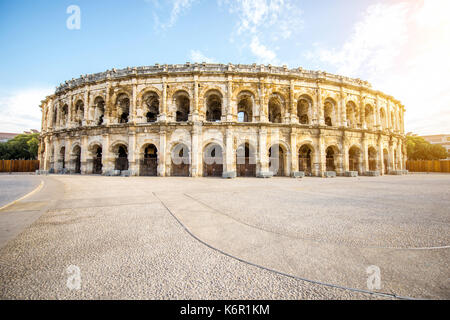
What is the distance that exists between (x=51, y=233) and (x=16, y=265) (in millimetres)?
1022

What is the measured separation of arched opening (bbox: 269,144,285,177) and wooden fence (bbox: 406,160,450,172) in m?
25.1

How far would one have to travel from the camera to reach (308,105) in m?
17.4

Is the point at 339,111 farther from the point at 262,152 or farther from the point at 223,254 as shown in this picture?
the point at 223,254

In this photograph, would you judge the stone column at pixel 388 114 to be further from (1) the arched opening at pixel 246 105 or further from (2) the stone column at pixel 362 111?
(1) the arched opening at pixel 246 105

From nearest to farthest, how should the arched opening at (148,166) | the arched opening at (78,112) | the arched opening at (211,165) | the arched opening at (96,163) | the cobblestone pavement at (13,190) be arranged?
the cobblestone pavement at (13,190), the arched opening at (211,165), the arched opening at (148,166), the arched opening at (96,163), the arched opening at (78,112)

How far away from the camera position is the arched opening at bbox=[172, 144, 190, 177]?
51.5 ft

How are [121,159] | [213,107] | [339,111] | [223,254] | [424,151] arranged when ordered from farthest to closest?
1. [424,151]
2. [213,107]
3. [121,159]
4. [339,111]
5. [223,254]

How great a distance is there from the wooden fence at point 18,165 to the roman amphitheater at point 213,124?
1029cm

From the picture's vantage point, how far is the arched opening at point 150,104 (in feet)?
53.6

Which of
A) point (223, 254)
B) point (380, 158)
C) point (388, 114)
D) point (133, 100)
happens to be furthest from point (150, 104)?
point (388, 114)

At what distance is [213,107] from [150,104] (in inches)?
267

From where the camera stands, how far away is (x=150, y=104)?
17344mm

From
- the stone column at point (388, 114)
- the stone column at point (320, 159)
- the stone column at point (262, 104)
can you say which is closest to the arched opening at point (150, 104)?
the stone column at point (262, 104)
